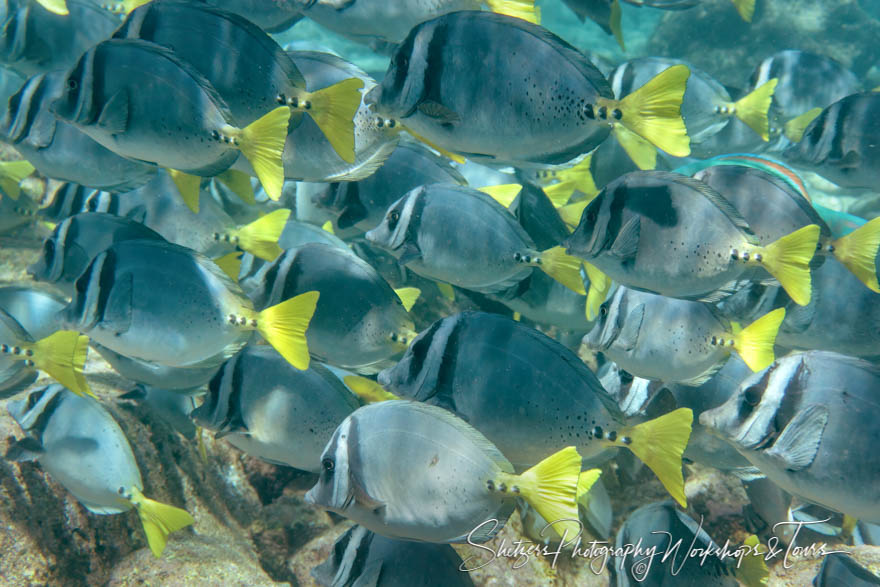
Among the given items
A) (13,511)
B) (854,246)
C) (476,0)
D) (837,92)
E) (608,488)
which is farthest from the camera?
(837,92)

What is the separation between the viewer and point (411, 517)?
187 centimetres

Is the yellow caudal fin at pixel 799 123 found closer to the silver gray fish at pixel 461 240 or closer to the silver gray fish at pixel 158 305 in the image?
the silver gray fish at pixel 461 240

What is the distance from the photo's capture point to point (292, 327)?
91.7 inches

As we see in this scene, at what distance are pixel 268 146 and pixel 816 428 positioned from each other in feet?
7.98

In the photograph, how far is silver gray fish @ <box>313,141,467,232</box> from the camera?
10.8ft

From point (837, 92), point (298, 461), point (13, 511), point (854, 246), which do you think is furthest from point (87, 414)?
point (837, 92)

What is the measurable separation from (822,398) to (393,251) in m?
2.01

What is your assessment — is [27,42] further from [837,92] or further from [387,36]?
[837,92]

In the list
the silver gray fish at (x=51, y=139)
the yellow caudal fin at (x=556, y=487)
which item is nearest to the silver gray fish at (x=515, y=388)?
the yellow caudal fin at (x=556, y=487)

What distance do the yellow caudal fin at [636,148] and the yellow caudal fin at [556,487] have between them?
1.46 m

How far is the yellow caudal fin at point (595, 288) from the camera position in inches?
128

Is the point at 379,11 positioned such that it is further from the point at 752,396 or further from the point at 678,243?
the point at 752,396

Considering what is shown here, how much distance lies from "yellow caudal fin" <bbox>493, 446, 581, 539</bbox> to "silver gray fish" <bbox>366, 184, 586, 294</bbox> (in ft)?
3.90

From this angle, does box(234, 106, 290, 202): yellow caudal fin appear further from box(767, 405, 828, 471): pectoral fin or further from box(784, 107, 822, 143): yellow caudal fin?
box(784, 107, 822, 143): yellow caudal fin
